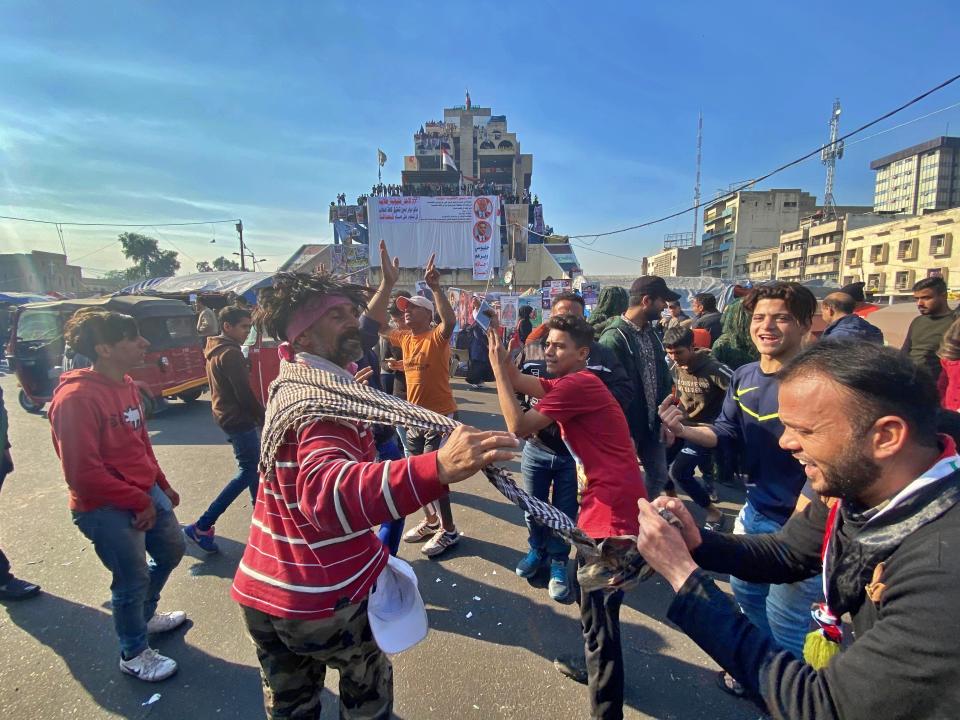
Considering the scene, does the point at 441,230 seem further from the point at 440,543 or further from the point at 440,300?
the point at 440,543

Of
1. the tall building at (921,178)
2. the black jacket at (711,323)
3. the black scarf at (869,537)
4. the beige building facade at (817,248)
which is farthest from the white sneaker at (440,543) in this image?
the tall building at (921,178)

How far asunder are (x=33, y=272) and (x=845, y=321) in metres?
74.7

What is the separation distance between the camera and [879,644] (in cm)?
92

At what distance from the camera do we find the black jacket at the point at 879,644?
853 mm

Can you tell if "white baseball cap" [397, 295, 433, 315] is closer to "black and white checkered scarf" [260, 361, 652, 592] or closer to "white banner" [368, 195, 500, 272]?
"black and white checkered scarf" [260, 361, 652, 592]

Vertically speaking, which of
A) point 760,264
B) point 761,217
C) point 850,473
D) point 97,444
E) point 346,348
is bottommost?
point 97,444

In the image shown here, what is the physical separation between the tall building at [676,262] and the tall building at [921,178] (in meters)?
29.3

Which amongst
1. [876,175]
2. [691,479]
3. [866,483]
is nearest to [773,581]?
[866,483]

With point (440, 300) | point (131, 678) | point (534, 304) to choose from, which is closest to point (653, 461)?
point (440, 300)

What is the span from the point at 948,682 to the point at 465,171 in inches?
→ 2824

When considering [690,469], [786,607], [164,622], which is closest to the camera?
[786,607]

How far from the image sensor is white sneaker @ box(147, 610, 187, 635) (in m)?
2.83

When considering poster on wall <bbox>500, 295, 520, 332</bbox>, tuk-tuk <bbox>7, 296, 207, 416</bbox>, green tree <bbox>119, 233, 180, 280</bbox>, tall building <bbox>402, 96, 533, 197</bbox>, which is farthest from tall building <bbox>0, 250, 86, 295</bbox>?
poster on wall <bbox>500, 295, 520, 332</bbox>

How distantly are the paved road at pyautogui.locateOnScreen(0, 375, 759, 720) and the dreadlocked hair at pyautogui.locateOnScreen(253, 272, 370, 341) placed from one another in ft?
6.68
